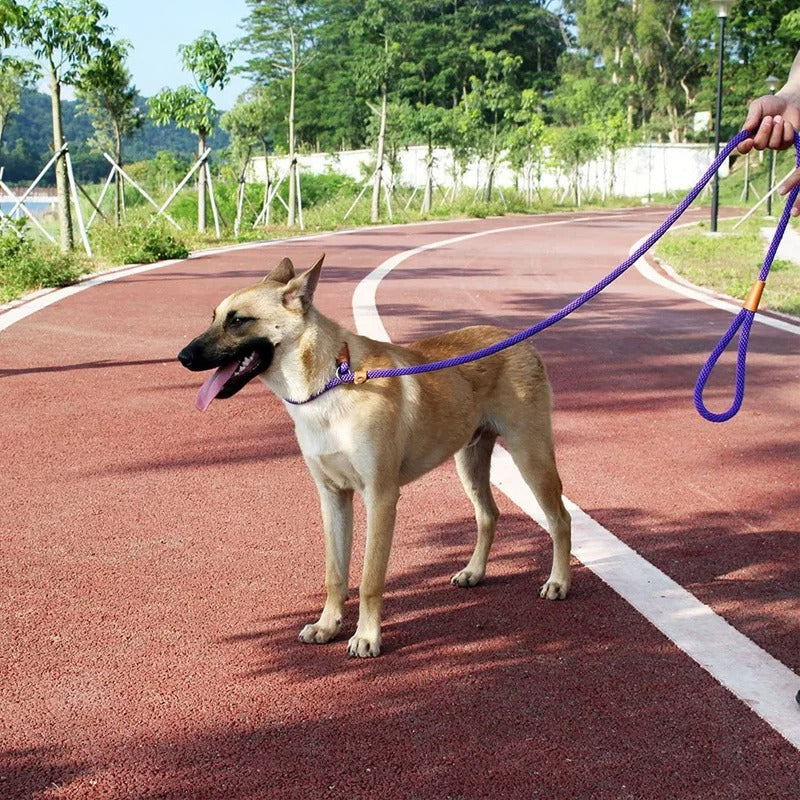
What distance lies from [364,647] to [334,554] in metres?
0.42

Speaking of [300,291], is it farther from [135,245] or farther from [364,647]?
[135,245]

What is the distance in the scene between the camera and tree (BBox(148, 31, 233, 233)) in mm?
28641

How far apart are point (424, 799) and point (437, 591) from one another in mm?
1774

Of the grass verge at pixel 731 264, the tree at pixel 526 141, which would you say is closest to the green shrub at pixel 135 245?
the grass verge at pixel 731 264

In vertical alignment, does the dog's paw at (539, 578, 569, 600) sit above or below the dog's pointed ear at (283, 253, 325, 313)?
below

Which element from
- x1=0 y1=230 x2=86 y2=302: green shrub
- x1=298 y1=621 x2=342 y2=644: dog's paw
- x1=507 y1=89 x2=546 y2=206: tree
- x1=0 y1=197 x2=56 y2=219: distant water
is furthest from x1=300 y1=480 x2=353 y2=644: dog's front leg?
x1=507 y1=89 x2=546 y2=206: tree

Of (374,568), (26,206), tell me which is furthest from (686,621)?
(26,206)

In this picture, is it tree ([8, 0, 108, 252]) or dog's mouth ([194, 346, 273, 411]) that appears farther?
tree ([8, 0, 108, 252])

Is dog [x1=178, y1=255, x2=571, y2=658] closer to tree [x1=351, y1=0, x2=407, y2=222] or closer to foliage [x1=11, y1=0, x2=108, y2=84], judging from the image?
foliage [x1=11, y1=0, x2=108, y2=84]

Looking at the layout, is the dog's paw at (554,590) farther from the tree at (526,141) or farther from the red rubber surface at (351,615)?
the tree at (526,141)

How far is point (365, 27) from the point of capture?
44.2 metres

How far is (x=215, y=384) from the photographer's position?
13.3ft

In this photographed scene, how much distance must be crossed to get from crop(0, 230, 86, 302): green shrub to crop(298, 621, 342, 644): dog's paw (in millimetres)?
12406

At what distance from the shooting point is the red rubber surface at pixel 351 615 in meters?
3.37
